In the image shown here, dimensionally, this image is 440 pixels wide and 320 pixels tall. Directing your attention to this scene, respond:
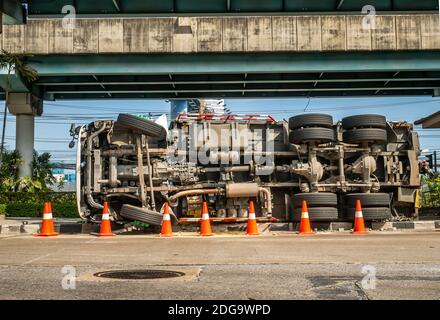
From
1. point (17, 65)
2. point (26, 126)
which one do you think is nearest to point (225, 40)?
point (17, 65)

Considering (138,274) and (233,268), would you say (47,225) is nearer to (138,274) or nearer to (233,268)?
(138,274)

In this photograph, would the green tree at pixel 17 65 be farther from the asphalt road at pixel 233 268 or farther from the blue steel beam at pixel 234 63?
the asphalt road at pixel 233 268

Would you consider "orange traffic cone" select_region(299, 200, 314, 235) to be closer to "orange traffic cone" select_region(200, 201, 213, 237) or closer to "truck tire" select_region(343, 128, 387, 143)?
"orange traffic cone" select_region(200, 201, 213, 237)

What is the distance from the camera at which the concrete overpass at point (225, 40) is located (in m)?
22.0

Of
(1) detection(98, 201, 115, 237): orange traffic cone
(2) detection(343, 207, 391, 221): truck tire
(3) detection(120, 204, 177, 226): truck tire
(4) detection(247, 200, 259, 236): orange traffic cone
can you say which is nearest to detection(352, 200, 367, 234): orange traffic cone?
(2) detection(343, 207, 391, 221): truck tire

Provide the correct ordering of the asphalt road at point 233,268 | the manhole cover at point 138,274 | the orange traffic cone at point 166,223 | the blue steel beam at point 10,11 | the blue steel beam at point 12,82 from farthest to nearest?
the blue steel beam at point 12,82
the blue steel beam at point 10,11
the orange traffic cone at point 166,223
the manhole cover at point 138,274
the asphalt road at point 233,268

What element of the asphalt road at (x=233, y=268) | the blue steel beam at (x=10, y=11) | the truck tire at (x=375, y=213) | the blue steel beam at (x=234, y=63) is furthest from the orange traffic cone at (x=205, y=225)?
the blue steel beam at (x=234, y=63)

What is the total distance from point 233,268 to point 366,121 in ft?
25.7

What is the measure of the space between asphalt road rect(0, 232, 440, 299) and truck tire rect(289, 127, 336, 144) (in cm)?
350

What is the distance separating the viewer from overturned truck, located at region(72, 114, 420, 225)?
500 inches

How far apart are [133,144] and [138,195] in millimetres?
1212

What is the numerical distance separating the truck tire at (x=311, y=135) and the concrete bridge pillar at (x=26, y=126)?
16.1m

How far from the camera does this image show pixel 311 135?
41.4 feet
